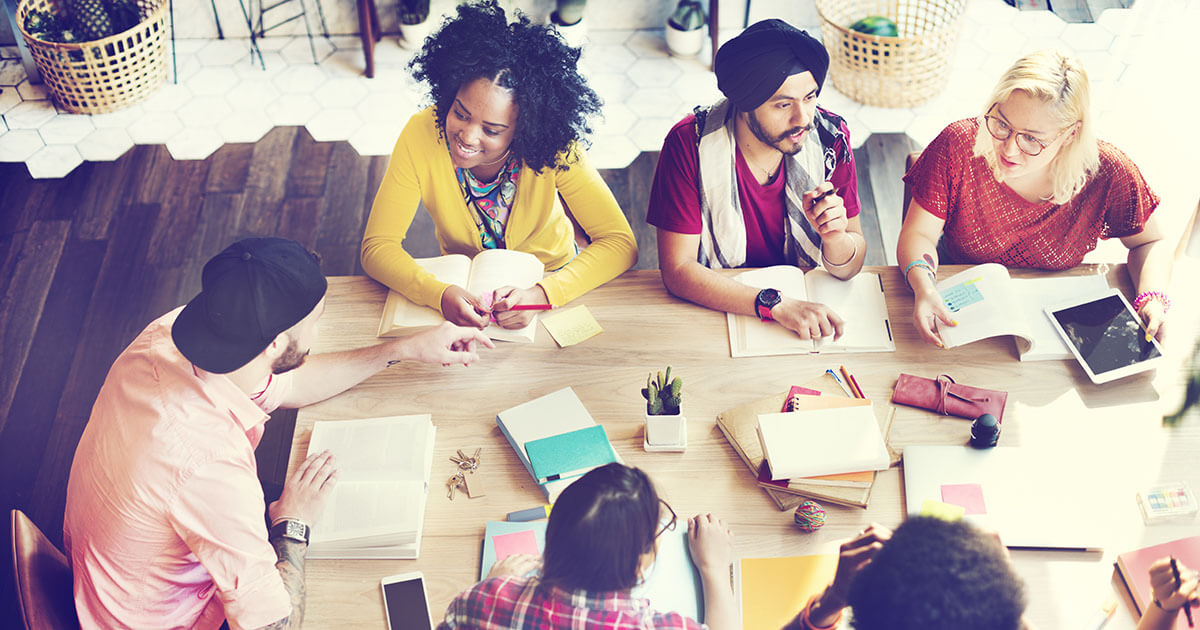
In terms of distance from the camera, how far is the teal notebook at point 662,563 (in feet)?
5.00

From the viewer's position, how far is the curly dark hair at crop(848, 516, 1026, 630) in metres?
1.13

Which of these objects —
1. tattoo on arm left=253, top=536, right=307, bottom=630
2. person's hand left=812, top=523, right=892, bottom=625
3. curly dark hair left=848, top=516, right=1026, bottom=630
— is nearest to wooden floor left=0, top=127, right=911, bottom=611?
tattoo on arm left=253, top=536, right=307, bottom=630

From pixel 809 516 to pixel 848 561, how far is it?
0.13 metres

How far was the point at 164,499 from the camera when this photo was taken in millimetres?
1477

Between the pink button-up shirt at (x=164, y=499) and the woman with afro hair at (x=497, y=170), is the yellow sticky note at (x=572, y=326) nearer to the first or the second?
the woman with afro hair at (x=497, y=170)

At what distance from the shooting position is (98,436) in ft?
5.06

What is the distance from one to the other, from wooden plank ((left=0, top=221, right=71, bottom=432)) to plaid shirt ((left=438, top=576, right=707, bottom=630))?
7.29 ft

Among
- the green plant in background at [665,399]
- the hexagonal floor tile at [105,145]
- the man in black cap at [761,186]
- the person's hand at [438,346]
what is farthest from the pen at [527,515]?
the hexagonal floor tile at [105,145]

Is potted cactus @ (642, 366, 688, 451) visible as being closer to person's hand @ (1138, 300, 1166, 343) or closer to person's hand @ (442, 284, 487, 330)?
person's hand @ (442, 284, 487, 330)

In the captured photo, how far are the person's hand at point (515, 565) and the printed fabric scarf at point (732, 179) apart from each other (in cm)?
95

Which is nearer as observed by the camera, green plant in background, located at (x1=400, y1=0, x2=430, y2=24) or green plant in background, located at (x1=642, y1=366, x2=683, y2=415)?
green plant in background, located at (x1=642, y1=366, x2=683, y2=415)

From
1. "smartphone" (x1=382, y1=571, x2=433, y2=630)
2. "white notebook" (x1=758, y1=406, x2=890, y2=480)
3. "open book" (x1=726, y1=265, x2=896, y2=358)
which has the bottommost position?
"smartphone" (x1=382, y1=571, x2=433, y2=630)

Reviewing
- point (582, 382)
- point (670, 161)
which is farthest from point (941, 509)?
point (670, 161)

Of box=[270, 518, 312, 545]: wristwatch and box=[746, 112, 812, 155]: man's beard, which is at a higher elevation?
box=[746, 112, 812, 155]: man's beard
